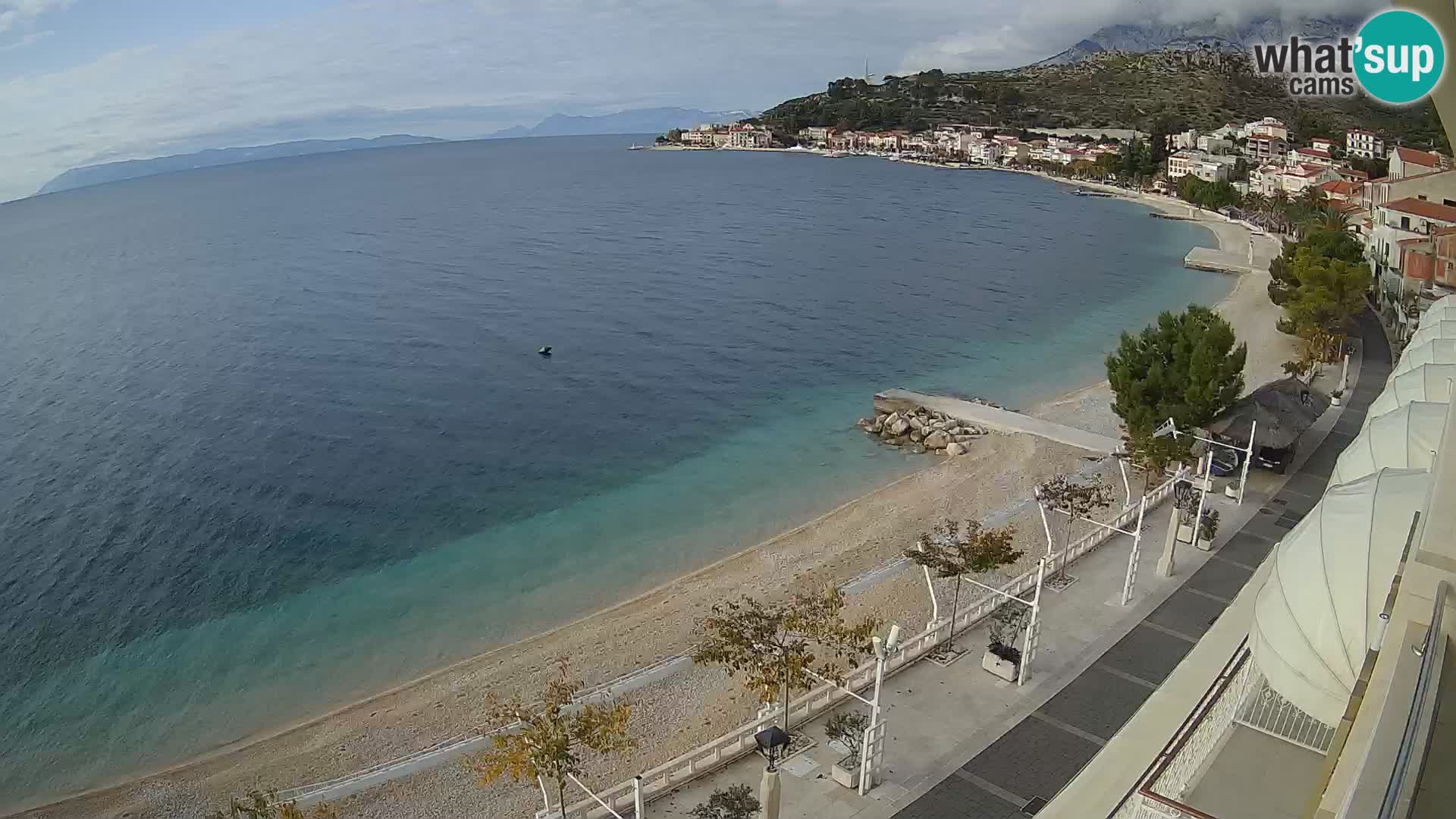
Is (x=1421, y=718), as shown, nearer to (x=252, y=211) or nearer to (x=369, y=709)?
(x=369, y=709)

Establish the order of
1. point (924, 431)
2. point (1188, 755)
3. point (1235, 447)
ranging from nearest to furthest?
point (1188, 755)
point (1235, 447)
point (924, 431)

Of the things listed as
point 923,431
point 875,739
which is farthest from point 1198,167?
point 875,739

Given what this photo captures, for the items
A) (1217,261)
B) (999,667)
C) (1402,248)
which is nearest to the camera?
(999,667)

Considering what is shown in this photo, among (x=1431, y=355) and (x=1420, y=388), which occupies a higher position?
(x=1420, y=388)

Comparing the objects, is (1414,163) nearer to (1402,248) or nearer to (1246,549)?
(1402,248)

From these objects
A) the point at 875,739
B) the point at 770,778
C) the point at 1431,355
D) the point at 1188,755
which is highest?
the point at 1431,355

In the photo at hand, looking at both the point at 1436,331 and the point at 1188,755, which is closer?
the point at 1188,755

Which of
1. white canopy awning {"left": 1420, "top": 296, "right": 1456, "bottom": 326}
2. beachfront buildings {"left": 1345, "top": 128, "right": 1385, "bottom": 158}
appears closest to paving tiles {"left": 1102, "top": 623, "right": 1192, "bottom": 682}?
white canopy awning {"left": 1420, "top": 296, "right": 1456, "bottom": 326}

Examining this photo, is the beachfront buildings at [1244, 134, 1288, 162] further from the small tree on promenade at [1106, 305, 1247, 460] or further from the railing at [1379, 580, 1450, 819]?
the railing at [1379, 580, 1450, 819]
